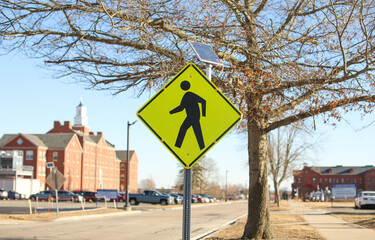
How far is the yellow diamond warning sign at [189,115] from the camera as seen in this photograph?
5.59 meters

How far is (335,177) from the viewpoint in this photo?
144m

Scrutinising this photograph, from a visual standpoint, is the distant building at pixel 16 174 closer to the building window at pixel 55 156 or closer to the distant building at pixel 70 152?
the distant building at pixel 70 152

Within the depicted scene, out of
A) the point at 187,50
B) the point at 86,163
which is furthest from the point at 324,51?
the point at 86,163

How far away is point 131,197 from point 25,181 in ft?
115

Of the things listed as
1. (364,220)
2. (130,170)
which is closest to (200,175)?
(130,170)

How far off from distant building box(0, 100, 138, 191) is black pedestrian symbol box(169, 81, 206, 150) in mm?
71783

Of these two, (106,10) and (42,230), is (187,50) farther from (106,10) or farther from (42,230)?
(42,230)

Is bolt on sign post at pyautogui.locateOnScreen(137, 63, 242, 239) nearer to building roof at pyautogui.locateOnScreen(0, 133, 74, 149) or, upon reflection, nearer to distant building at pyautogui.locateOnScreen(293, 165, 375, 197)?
building roof at pyautogui.locateOnScreen(0, 133, 74, 149)

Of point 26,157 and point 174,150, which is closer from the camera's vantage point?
point 174,150

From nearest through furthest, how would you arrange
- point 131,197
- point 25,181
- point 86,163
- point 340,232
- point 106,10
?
point 106,10 → point 340,232 → point 131,197 → point 25,181 → point 86,163

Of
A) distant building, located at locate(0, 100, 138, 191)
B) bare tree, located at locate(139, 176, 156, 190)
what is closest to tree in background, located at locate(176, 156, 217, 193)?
distant building, located at locate(0, 100, 138, 191)

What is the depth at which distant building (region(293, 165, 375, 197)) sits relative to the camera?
138 meters

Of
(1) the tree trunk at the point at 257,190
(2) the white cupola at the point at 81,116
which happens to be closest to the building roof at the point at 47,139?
(2) the white cupola at the point at 81,116

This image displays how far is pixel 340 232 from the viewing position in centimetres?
1543
